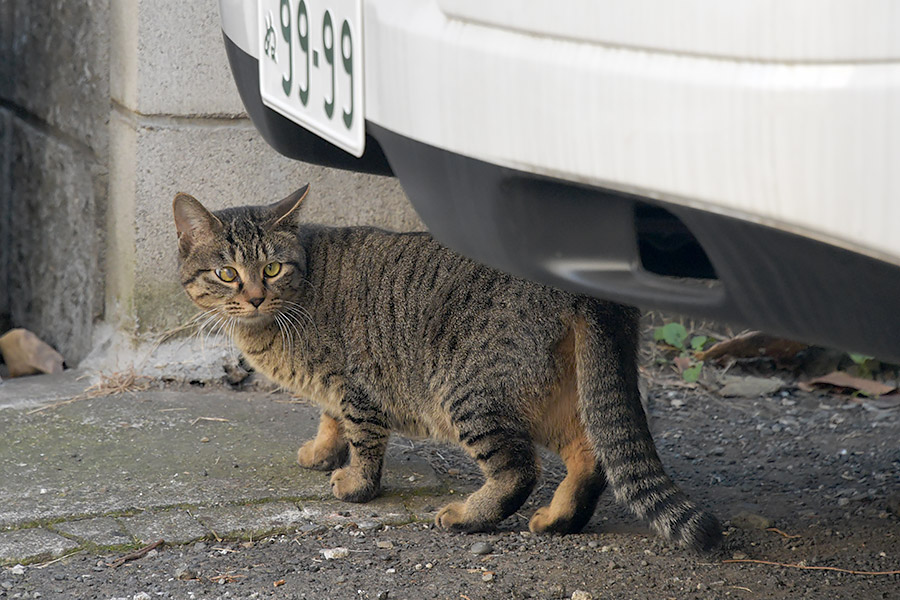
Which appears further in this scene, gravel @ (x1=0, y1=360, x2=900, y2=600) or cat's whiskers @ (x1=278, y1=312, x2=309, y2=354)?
cat's whiskers @ (x1=278, y1=312, x2=309, y2=354)

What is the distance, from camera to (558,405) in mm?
2691

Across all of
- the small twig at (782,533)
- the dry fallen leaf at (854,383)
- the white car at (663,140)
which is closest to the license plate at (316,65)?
the white car at (663,140)

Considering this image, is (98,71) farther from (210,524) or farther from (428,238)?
(210,524)

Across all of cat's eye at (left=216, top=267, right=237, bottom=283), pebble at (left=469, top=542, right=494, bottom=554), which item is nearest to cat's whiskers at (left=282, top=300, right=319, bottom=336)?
cat's eye at (left=216, top=267, right=237, bottom=283)

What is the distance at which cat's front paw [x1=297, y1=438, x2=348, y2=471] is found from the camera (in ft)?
10.1

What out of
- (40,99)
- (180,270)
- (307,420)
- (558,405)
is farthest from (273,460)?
(40,99)

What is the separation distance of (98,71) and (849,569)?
3.06m

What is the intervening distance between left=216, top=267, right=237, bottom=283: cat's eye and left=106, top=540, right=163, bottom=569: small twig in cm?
82

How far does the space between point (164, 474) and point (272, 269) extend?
0.66 meters

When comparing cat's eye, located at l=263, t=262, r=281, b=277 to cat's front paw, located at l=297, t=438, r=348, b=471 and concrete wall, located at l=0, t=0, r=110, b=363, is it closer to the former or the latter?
cat's front paw, located at l=297, t=438, r=348, b=471

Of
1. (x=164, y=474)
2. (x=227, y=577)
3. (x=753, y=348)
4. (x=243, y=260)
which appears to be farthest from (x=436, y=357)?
(x=753, y=348)

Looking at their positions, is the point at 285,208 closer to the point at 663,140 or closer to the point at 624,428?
the point at 624,428

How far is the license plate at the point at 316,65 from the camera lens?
1.83 metres

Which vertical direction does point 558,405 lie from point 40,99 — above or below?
below
